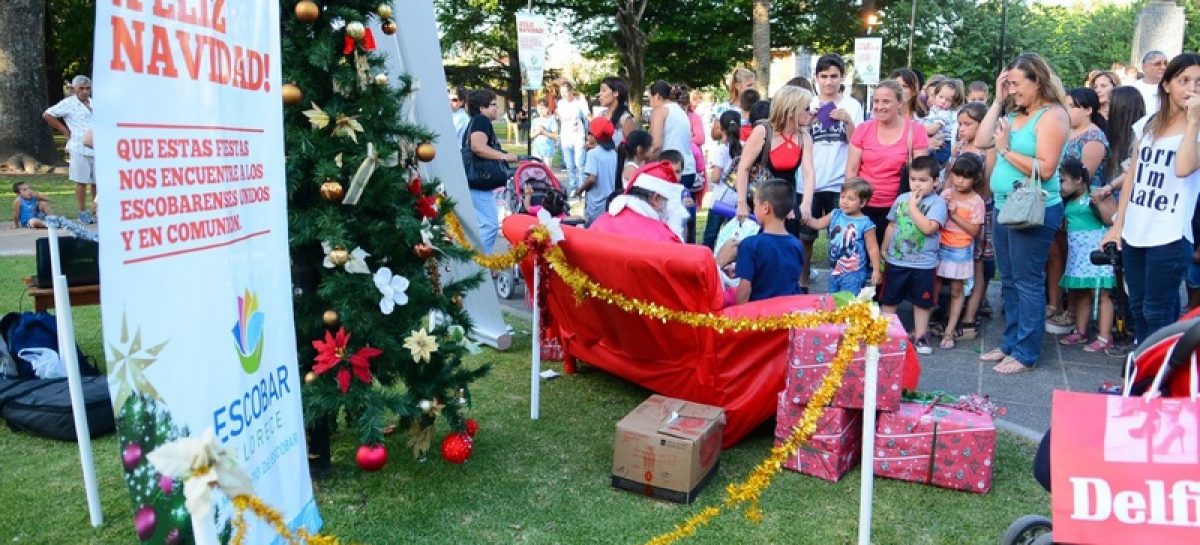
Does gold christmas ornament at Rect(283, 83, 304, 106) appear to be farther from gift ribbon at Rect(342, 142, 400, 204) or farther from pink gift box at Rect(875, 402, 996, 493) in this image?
pink gift box at Rect(875, 402, 996, 493)

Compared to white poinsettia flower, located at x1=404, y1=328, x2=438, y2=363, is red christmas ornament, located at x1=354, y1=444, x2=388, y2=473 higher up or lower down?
lower down

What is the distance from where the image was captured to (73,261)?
5.50 m

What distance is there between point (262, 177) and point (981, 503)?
11.1ft

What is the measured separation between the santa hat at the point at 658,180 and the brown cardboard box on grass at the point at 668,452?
173 centimetres

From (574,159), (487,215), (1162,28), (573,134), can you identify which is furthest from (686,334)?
(1162,28)

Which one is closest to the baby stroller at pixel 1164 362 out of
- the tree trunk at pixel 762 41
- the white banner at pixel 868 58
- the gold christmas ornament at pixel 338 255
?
the gold christmas ornament at pixel 338 255

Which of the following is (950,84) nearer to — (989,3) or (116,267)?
(116,267)

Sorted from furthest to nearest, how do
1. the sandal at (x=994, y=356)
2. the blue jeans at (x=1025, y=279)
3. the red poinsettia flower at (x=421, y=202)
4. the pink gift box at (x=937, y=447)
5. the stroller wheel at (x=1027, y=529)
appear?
the sandal at (x=994, y=356) < the blue jeans at (x=1025, y=279) < the red poinsettia flower at (x=421, y=202) < the pink gift box at (x=937, y=447) < the stroller wheel at (x=1027, y=529)

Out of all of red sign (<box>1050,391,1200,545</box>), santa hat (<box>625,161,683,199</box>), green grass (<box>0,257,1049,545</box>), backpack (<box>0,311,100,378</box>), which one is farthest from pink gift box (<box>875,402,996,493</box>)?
backpack (<box>0,311,100,378</box>)

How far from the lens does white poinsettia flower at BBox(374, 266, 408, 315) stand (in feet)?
12.4

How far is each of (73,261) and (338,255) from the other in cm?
302

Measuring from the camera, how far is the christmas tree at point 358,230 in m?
3.60

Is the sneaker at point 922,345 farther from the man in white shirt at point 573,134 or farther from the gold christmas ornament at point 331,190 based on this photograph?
the man in white shirt at point 573,134

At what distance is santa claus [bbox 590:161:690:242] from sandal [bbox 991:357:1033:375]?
2392 millimetres
